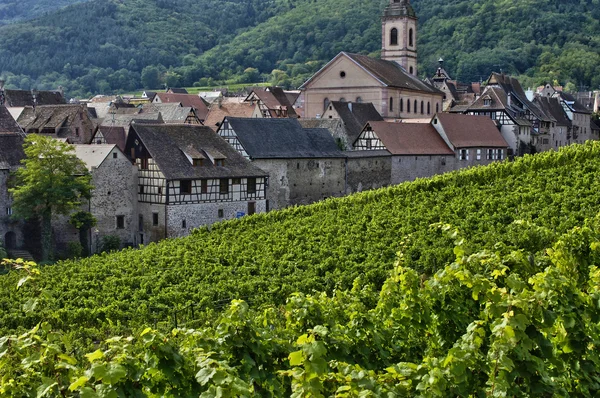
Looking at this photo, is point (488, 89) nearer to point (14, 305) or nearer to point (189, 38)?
point (14, 305)

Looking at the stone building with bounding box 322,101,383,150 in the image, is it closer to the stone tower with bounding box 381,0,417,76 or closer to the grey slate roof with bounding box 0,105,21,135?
the grey slate roof with bounding box 0,105,21,135

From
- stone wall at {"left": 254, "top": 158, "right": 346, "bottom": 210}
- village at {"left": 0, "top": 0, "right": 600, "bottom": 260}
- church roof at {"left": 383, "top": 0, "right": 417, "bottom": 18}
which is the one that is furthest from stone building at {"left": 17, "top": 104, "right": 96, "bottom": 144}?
church roof at {"left": 383, "top": 0, "right": 417, "bottom": 18}

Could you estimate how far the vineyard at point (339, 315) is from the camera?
11.5m

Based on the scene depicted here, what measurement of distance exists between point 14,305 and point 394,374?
18.7 metres

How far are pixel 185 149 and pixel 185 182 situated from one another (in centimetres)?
245

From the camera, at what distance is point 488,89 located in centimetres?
7556

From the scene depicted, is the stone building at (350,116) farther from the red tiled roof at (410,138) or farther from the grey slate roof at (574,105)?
the grey slate roof at (574,105)

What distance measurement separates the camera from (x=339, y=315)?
16.6 metres

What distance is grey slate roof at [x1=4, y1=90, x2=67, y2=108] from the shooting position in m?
70.9

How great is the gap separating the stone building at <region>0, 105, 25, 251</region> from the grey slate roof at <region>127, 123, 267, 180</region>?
5524 mm

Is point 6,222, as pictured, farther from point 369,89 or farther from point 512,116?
point 512,116

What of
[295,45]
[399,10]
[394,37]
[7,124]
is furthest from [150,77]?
[7,124]

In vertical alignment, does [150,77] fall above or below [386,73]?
above

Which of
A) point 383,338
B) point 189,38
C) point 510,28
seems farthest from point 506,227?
point 189,38
